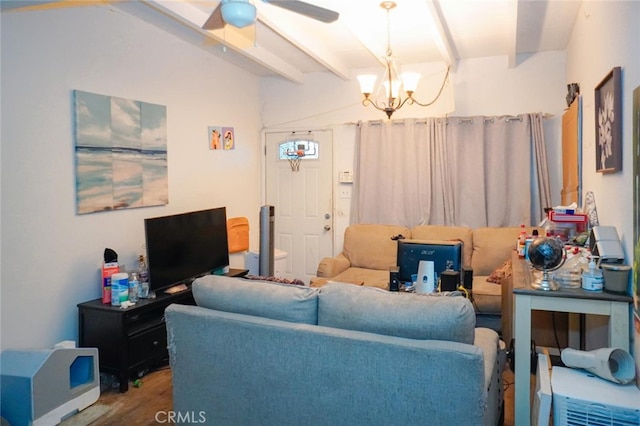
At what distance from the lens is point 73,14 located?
10.3 ft

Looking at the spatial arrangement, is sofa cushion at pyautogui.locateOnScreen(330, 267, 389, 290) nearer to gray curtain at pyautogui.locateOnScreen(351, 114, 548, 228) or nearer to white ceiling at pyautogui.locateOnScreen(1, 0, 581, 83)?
gray curtain at pyautogui.locateOnScreen(351, 114, 548, 228)

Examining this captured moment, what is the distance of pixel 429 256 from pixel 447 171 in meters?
2.32

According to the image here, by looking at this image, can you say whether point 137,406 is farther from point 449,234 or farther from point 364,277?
point 449,234

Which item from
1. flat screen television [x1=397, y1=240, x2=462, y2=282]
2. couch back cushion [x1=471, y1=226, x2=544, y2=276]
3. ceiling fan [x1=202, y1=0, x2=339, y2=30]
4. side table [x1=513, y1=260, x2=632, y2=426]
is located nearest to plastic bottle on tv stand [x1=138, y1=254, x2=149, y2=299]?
flat screen television [x1=397, y1=240, x2=462, y2=282]

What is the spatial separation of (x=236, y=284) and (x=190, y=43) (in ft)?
9.76

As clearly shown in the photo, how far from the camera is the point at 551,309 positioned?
2143mm

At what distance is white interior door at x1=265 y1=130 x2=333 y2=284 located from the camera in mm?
5461

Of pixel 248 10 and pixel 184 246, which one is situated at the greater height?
pixel 248 10

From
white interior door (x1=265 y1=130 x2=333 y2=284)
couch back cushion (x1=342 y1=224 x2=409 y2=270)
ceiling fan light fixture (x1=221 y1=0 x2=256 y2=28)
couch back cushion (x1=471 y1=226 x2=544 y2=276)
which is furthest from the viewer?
white interior door (x1=265 y1=130 x2=333 y2=284)

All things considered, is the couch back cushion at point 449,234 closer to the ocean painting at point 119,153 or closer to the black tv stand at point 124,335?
the ocean painting at point 119,153

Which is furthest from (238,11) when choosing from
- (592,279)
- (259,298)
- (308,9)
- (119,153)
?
(592,279)

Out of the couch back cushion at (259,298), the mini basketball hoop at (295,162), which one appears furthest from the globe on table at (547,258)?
the mini basketball hoop at (295,162)

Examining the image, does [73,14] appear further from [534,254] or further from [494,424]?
[494,424]

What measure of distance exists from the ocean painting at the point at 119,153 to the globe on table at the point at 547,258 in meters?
2.91
